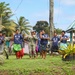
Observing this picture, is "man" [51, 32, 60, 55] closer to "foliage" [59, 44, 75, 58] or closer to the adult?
the adult

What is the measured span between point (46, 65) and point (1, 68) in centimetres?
185

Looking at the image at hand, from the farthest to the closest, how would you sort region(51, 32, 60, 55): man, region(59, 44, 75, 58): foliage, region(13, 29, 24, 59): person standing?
1. region(51, 32, 60, 55): man
2. region(13, 29, 24, 59): person standing
3. region(59, 44, 75, 58): foliage

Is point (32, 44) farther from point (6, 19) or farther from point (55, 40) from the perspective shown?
point (6, 19)

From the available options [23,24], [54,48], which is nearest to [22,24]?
[23,24]

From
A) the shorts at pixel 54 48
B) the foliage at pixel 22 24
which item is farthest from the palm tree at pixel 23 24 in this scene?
the shorts at pixel 54 48

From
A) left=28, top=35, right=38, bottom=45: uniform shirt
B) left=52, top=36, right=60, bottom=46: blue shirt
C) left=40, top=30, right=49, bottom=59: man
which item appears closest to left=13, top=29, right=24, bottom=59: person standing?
left=28, top=35, right=38, bottom=45: uniform shirt

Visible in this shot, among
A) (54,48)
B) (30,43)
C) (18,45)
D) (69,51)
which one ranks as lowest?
(69,51)

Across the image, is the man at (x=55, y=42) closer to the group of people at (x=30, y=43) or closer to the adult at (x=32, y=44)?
the group of people at (x=30, y=43)

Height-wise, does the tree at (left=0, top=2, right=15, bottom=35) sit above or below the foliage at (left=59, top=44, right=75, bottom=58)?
above

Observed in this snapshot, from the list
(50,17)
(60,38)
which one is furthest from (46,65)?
(50,17)

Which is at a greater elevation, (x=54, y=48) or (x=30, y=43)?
(x=30, y=43)

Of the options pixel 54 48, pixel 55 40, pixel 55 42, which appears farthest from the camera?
pixel 54 48

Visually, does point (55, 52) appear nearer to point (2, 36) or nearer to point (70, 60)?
point (2, 36)

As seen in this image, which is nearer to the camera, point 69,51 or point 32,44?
point 69,51
